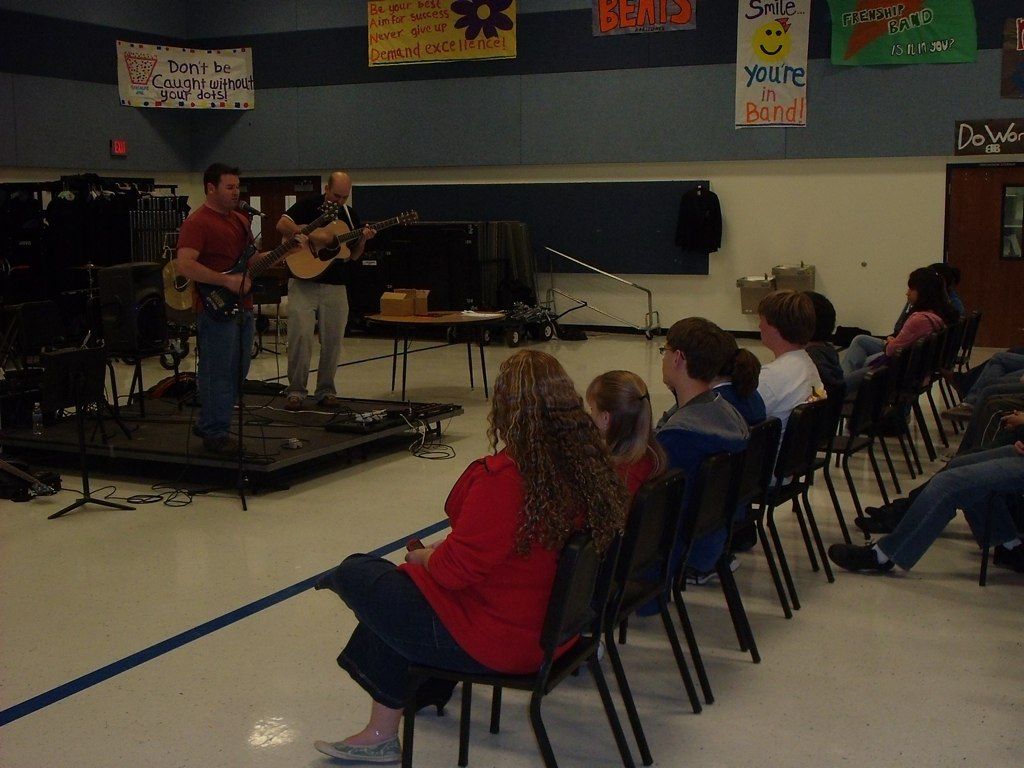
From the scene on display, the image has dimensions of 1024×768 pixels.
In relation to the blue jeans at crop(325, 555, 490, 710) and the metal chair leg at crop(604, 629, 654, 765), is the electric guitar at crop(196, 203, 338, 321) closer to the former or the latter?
the blue jeans at crop(325, 555, 490, 710)

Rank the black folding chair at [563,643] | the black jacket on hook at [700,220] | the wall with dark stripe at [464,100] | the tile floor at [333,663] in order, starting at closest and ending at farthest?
the black folding chair at [563,643] → the tile floor at [333,663] → the wall with dark stripe at [464,100] → the black jacket on hook at [700,220]

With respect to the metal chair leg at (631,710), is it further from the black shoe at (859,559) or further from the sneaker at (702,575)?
the black shoe at (859,559)

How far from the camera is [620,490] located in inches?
102

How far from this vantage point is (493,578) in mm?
2539

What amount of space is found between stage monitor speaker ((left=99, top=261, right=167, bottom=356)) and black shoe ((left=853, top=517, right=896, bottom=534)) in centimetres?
439

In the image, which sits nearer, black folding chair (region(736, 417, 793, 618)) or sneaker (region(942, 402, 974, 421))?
black folding chair (region(736, 417, 793, 618))

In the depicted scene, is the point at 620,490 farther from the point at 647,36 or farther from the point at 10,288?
the point at 647,36

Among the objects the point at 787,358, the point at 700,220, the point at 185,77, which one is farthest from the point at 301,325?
the point at 185,77

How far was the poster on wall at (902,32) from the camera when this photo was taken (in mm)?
11070

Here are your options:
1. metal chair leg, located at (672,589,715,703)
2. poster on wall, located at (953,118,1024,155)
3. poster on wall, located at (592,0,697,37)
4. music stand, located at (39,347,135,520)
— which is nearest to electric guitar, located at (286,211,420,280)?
music stand, located at (39,347,135,520)

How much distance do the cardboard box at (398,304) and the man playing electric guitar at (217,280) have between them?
91.0 inches

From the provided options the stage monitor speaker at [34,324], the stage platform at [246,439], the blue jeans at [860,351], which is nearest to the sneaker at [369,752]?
the stage platform at [246,439]

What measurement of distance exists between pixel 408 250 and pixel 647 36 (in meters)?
3.58

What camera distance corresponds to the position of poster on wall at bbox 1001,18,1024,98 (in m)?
10.9
